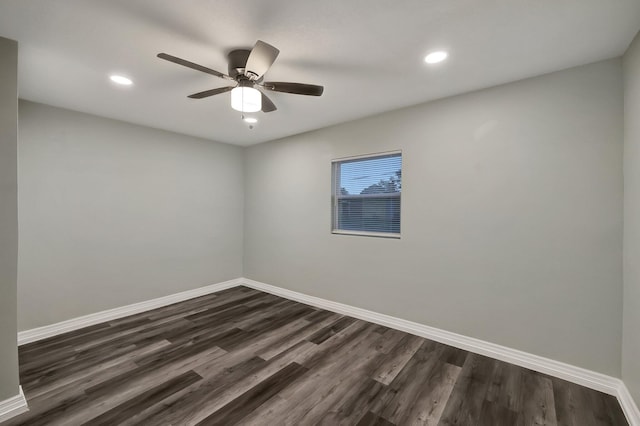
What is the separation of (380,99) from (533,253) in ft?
6.71

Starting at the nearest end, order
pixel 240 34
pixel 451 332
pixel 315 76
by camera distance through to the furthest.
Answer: pixel 240 34
pixel 315 76
pixel 451 332

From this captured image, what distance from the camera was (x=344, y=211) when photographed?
3738 millimetres

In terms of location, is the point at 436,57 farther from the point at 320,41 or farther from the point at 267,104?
the point at 267,104

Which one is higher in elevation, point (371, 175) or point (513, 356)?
point (371, 175)

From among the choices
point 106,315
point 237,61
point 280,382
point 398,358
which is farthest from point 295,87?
point 106,315

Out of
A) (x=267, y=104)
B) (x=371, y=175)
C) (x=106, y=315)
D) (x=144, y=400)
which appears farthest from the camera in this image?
(x=371, y=175)

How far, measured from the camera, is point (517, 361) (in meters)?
2.37

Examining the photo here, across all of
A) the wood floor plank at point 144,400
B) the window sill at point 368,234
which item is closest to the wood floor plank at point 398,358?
the window sill at point 368,234

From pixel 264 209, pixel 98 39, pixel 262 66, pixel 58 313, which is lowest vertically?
pixel 58 313

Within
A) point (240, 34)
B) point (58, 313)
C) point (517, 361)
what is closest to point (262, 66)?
point (240, 34)

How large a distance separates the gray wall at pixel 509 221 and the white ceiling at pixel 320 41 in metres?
0.31

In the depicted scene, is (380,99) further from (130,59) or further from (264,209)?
(264,209)

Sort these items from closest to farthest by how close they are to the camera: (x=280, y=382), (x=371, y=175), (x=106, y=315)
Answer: (x=280, y=382) < (x=106, y=315) < (x=371, y=175)

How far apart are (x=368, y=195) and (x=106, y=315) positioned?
3.64m
